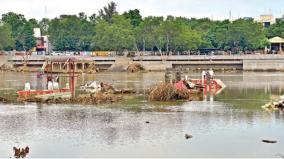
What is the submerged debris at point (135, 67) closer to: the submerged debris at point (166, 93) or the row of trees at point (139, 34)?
the row of trees at point (139, 34)

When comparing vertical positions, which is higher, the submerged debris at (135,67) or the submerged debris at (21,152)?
the submerged debris at (135,67)

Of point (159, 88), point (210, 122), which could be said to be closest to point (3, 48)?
point (159, 88)

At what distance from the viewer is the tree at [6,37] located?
13700 centimetres

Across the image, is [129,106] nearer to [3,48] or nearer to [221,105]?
[221,105]

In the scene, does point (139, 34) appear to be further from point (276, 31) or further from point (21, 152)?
point (21, 152)

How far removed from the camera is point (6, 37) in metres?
139

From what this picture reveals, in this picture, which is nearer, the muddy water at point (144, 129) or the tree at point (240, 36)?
the muddy water at point (144, 129)

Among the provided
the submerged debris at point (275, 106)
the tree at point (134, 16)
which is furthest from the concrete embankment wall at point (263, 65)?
the submerged debris at point (275, 106)

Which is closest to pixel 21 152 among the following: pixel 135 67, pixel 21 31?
pixel 135 67

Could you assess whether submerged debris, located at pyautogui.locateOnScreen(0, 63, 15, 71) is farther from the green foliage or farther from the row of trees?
the green foliage

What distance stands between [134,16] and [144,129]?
112631mm

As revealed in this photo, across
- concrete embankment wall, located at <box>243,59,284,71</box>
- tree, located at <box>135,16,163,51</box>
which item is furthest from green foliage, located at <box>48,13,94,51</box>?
concrete embankment wall, located at <box>243,59,284,71</box>

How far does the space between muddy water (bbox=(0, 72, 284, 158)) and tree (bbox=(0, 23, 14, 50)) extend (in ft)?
281

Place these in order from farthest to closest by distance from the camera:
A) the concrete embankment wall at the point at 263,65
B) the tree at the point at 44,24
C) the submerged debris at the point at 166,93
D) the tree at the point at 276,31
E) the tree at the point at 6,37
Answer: the tree at the point at 44,24 → the tree at the point at 276,31 → the tree at the point at 6,37 → the concrete embankment wall at the point at 263,65 → the submerged debris at the point at 166,93
